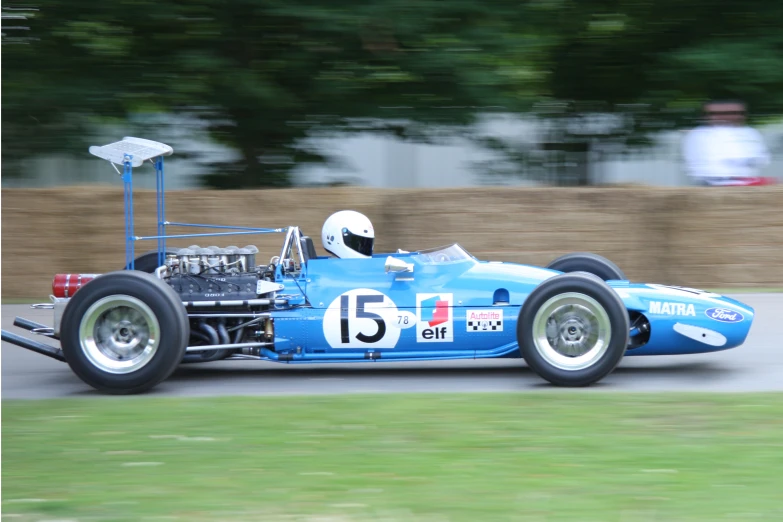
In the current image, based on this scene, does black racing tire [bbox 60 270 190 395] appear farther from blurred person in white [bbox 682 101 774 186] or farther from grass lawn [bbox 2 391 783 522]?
blurred person in white [bbox 682 101 774 186]

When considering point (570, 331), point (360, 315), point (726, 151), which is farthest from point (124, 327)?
point (726, 151)

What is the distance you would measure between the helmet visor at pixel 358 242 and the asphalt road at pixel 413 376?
884 millimetres

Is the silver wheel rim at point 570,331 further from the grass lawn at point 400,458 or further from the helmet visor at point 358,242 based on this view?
the helmet visor at point 358,242

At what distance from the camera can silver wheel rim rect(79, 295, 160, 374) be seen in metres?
6.87

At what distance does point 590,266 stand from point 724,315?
4.73 ft

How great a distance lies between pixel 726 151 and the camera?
37.1 ft

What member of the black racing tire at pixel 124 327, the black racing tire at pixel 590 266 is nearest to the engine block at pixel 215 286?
the black racing tire at pixel 124 327

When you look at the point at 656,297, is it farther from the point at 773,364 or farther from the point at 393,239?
the point at 393,239

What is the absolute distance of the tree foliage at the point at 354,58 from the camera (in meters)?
12.5

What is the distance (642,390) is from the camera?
6.75 m

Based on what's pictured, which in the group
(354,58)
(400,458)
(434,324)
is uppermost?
(354,58)

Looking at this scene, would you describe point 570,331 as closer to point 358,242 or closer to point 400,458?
point 358,242

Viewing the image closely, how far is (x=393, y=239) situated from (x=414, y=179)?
225 cm

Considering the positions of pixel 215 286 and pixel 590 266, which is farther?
pixel 590 266
